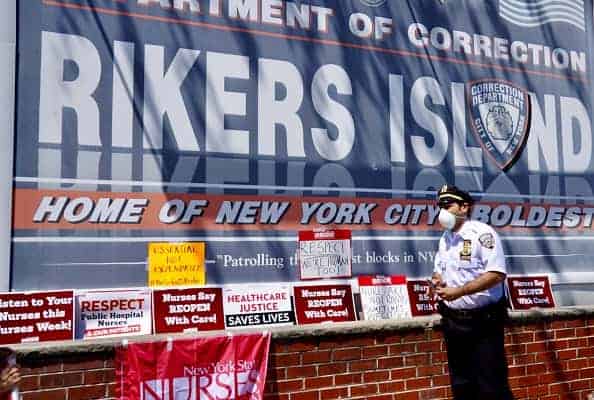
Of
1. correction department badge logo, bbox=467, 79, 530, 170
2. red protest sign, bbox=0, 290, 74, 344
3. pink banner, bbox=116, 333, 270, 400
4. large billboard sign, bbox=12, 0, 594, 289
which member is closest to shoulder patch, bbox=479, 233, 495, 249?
large billboard sign, bbox=12, 0, 594, 289

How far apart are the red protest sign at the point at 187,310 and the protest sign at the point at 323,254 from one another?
2.81ft

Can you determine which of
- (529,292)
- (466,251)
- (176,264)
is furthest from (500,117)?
(176,264)

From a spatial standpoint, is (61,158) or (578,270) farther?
(578,270)

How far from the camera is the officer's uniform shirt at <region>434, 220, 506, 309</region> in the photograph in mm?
4883

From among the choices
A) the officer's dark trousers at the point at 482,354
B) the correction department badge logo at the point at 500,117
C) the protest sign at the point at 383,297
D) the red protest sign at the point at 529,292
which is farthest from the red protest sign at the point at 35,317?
the correction department badge logo at the point at 500,117

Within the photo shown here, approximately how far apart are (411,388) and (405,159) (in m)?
2.03

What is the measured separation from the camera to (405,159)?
6336 mm

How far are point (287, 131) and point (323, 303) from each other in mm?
1461

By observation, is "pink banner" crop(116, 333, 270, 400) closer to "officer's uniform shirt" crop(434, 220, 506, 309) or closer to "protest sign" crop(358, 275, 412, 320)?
"protest sign" crop(358, 275, 412, 320)

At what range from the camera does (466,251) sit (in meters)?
4.96

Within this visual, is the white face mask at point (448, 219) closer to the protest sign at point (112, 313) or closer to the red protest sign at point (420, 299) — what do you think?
the red protest sign at point (420, 299)

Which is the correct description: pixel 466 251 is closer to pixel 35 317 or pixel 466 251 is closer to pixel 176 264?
pixel 176 264

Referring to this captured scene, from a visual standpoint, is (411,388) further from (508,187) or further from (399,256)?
(508,187)

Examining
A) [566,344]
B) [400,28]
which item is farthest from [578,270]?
[400,28]
